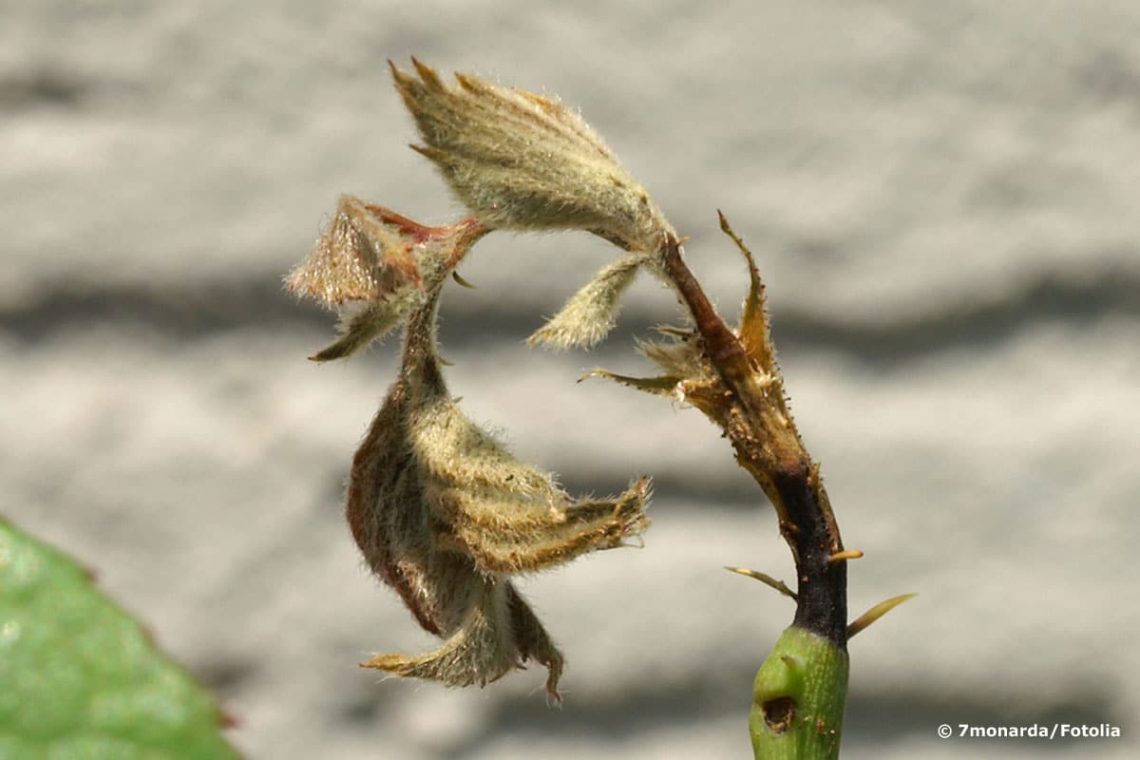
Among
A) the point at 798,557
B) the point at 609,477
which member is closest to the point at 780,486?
the point at 798,557

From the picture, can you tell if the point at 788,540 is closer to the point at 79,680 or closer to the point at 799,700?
the point at 799,700

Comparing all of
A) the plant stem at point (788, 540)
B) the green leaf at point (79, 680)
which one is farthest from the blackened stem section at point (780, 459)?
the green leaf at point (79, 680)

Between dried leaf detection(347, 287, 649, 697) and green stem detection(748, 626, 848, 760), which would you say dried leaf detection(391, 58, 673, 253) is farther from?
green stem detection(748, 626, 848, 760)

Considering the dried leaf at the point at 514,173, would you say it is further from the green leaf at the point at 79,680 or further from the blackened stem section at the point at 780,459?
the green leaf at the point at 79,680

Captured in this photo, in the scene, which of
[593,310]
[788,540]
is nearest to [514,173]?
[593,310]

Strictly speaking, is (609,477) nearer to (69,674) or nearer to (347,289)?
(347,289)

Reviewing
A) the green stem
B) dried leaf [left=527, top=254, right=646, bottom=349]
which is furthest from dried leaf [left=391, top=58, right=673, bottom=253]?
the green stem
